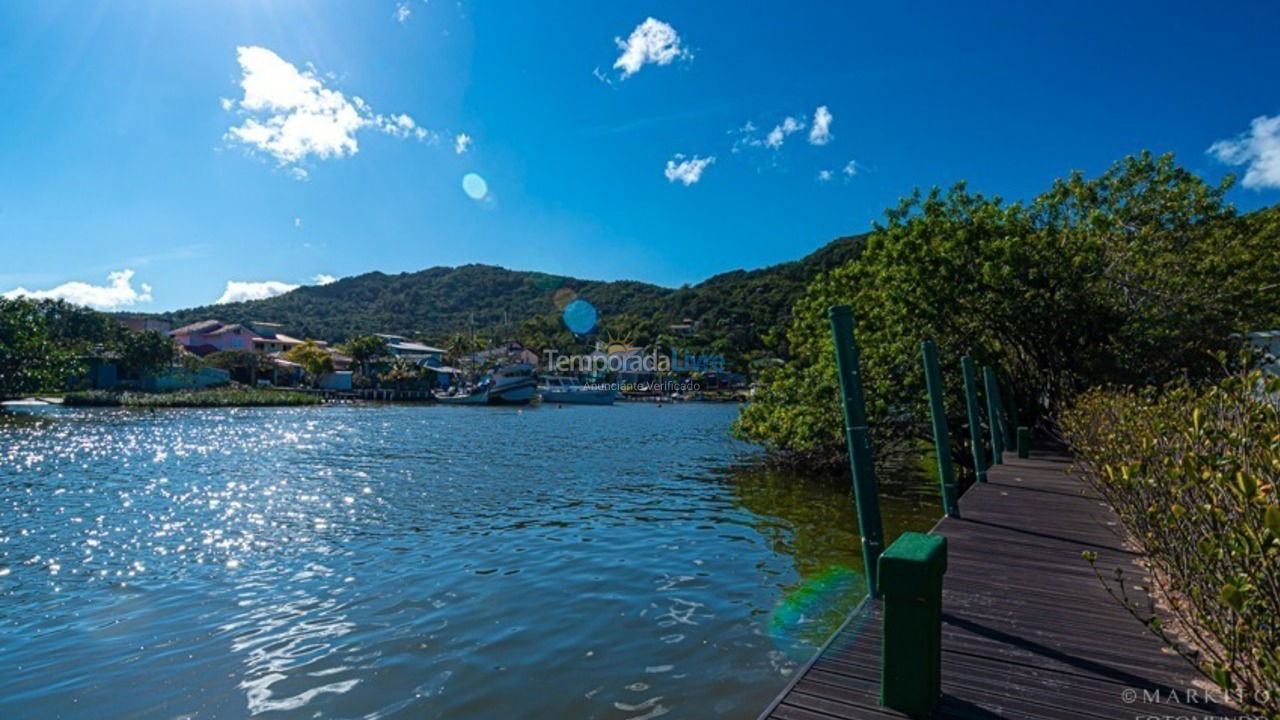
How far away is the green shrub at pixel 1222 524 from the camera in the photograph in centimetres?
233

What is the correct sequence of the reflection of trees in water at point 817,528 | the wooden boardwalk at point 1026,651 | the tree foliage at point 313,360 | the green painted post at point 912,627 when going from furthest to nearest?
the tree foliage at point 313,360, the reflection of trees in water at point 817,528, the wooden boardwalk at point 1026,651, the green painted post at point 912,627

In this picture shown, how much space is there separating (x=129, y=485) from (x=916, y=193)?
20865 millimetres

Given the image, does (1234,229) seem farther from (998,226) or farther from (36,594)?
(36,594)

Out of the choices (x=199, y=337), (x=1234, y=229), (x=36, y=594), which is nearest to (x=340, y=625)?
(x=36, y=594)

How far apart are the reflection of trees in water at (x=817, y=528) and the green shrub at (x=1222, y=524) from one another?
3.22m

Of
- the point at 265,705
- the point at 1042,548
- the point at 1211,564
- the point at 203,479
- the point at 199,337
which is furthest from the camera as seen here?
the point at 199,337

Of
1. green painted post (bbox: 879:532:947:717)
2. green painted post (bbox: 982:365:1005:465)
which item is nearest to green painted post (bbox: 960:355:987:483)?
green painted post (bbox: 982:365:1005:465)

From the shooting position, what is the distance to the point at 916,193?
50.3ft

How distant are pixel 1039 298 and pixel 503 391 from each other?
62843mm

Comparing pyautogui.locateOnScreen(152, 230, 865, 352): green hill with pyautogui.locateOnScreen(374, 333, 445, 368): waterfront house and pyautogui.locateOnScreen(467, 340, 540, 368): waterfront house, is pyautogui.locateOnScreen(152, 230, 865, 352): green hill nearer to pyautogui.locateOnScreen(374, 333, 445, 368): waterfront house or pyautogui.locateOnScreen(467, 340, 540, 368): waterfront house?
pyautogui.locateOnScreen(467, 340, 540, 368): waterfront house

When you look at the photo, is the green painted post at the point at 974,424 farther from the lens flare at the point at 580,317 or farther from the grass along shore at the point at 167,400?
the lens flare at the point at 580,317

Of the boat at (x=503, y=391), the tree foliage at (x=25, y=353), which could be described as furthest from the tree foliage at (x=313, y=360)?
the tree foliage at (x=25, y=353)

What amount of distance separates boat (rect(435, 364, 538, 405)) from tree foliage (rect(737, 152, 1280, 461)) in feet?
190

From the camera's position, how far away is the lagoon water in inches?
216
